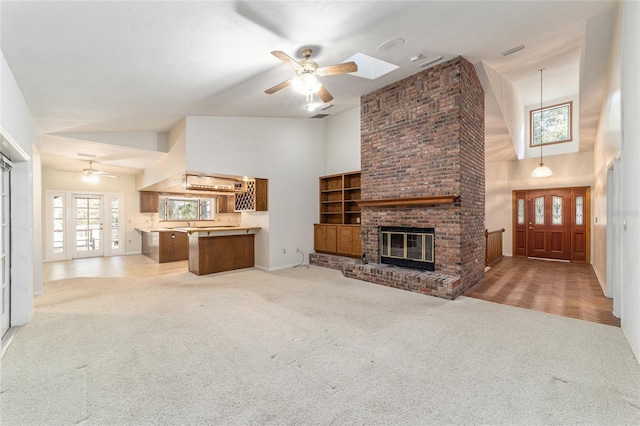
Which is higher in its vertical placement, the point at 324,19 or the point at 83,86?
the point at 324,19

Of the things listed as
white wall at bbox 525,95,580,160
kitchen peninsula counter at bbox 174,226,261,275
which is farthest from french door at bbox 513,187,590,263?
kitchen peninsula counter at bbox 174,226,261,275

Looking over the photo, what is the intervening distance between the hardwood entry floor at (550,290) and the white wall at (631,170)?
0.71 meters

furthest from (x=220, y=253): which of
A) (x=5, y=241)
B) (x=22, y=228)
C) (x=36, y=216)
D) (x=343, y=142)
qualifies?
(x=343, y=142)

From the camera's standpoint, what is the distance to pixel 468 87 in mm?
4586

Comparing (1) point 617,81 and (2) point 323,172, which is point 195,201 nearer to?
(2) point 323,172

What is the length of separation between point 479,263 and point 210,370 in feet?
15.1

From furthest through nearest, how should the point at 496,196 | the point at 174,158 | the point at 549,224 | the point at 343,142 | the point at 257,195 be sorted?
the point at 496,196 → the point at 549,224 → the point at 343,142 → the point at 257,195 → the point at 174,158

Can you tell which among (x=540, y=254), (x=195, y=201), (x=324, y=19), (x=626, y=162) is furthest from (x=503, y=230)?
(x=195, y=201)

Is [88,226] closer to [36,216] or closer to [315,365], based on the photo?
[36,216]

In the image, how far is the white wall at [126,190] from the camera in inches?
334

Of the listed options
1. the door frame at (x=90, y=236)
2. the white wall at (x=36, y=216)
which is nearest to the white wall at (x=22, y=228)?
the white wall at (x=36, y=216)

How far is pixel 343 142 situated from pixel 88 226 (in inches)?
316

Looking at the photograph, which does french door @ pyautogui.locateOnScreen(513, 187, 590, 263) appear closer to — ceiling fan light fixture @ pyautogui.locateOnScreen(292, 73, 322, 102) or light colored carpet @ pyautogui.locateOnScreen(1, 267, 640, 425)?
light colored carpet @ pyautogui.locateOnScreen(1, 267, 640, 425)

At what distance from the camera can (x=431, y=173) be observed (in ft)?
15.5
